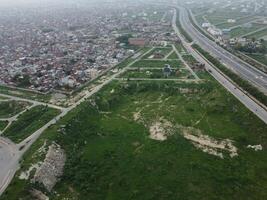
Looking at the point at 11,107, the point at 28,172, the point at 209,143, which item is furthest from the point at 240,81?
the point at 28,172

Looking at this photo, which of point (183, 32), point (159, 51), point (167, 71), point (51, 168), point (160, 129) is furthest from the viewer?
point (183, 32)

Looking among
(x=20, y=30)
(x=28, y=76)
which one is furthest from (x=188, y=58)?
(x=20, y=30)

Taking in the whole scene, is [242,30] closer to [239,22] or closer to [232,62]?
[239,22]

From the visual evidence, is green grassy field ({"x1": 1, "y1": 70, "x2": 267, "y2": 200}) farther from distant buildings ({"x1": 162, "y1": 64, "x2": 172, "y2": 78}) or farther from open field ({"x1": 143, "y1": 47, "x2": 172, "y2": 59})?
open field ({"x1": 143, "y1": 47, "x2": 172, "y2": 59})

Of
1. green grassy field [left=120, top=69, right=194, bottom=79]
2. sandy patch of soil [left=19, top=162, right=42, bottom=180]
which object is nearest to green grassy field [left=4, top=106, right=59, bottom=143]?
sandy patch of soil [left=19, top=162, right=42, bottom=180]

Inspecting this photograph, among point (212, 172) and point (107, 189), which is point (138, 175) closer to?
point (107, 189)

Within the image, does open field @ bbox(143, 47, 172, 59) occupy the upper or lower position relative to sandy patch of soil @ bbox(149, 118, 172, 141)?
lower
